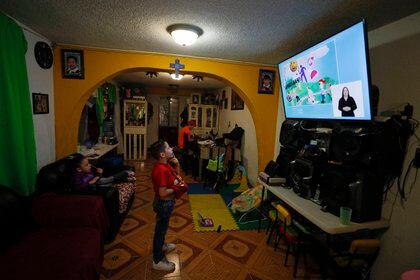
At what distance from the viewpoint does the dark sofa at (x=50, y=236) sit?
1371mm

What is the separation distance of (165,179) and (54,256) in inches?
36.4

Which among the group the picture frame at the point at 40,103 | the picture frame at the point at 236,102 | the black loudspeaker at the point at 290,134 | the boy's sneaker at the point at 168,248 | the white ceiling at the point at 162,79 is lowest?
the boy's sneaker at the point at 168,248

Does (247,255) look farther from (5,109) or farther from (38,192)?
(5,109)

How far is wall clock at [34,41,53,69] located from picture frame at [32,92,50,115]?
339mm

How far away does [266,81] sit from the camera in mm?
3160

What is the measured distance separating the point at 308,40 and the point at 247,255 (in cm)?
238

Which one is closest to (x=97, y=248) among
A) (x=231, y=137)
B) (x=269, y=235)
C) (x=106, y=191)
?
(x=106, y=191)

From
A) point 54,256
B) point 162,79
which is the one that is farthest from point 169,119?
point 54,256

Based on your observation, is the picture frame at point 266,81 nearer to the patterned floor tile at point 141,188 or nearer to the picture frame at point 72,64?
the picture frame at point 72,64

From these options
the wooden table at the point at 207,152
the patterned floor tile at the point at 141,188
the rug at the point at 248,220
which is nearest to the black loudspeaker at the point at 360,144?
the rug at the point at 248,220

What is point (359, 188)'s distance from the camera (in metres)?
1.55

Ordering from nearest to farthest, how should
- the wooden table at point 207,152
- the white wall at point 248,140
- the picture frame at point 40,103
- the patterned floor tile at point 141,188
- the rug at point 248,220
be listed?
the picture frame at point 40,103, the rug at point 248,220, the patterned floor tile at point 141,188, the white wall at point 248,140, the wooden table at point 207,152

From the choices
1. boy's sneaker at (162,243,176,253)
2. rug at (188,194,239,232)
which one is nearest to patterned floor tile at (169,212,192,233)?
rug at (188,194,239,232)

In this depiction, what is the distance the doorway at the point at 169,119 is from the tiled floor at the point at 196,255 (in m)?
5.08
